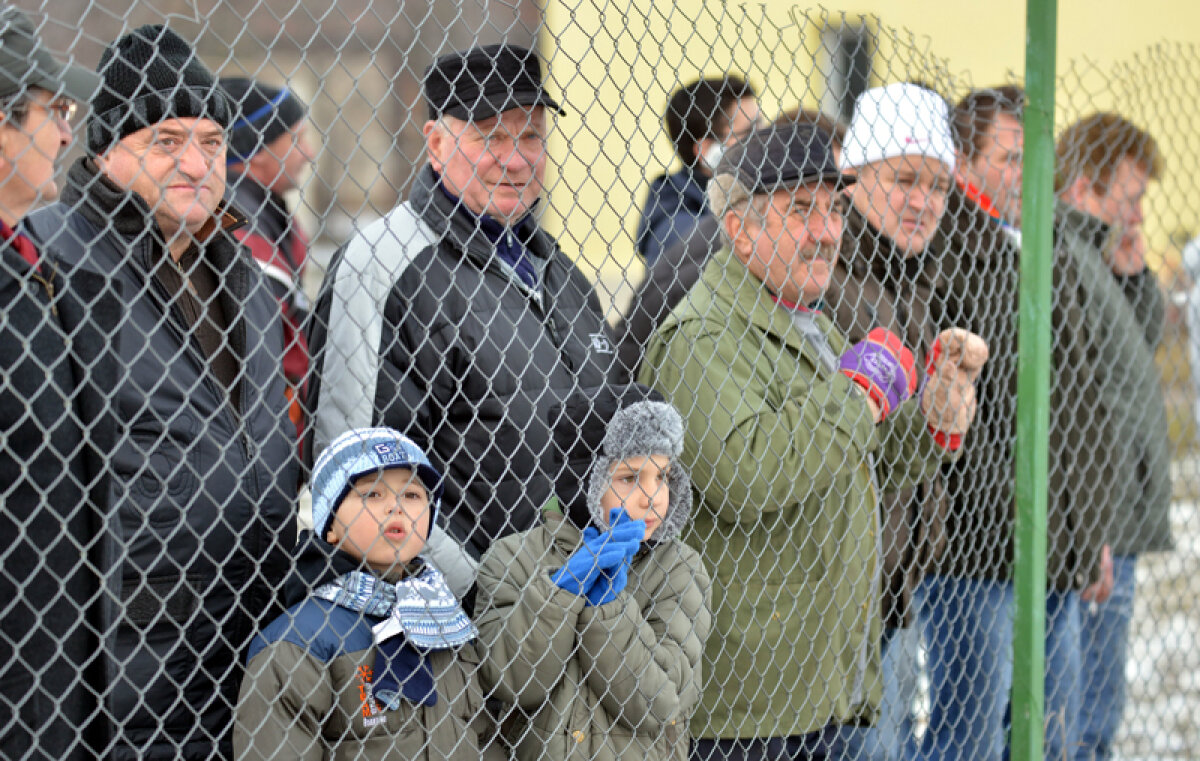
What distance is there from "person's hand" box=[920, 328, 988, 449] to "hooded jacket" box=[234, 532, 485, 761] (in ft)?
4.37

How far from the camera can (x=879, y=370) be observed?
9.20 ft

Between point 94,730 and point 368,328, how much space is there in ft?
2.97

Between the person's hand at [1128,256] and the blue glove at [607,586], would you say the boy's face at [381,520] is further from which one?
the person's hand at [1128,256]

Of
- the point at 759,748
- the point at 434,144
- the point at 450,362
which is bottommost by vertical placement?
the point at 759,748

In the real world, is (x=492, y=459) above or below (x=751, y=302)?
below

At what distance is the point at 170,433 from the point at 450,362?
58 centimetres

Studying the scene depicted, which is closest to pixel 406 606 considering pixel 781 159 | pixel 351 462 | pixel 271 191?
pixel 351 462

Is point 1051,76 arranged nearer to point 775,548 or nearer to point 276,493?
point 775,548

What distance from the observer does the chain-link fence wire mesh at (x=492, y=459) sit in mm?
1940

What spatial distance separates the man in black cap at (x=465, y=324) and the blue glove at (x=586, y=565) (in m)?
0.16

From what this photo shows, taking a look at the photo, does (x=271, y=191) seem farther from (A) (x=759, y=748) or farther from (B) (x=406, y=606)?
(A) (x=759, y=748)

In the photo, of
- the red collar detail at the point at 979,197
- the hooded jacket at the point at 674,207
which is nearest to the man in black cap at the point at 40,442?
the hooded jacket at the point at 674,207

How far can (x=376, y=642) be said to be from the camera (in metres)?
2.15

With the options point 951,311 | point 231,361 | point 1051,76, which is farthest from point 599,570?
point 1051,76
